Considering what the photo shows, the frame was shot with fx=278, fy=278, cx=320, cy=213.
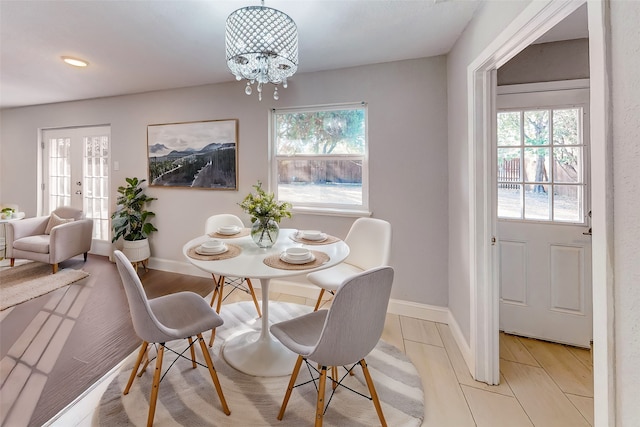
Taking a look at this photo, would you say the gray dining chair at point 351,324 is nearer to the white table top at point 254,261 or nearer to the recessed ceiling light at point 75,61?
the white table top at point 254,261

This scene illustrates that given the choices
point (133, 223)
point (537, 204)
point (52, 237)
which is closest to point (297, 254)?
point (537, 204)

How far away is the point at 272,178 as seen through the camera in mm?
3074

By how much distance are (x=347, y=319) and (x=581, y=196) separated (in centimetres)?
212

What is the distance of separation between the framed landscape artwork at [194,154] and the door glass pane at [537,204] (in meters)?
2.79

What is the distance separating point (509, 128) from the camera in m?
2.25

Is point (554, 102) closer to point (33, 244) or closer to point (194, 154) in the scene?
point (194, 154)

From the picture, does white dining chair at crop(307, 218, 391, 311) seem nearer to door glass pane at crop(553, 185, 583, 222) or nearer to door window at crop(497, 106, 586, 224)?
door window at crop(497, 106, 586, 224)

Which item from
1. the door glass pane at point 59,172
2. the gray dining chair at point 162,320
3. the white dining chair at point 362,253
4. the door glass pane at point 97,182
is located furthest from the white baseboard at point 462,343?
the door glass pane at point 59,172

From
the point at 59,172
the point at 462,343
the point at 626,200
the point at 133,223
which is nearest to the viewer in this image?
the point at 626,200

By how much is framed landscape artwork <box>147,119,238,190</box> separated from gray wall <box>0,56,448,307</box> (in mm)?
92

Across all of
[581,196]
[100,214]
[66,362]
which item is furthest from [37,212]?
[581,196]

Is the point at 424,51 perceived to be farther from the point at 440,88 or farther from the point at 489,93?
the point at 489,93

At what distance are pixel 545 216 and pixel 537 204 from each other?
0.11 m

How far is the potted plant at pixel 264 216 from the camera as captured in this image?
1835mm
